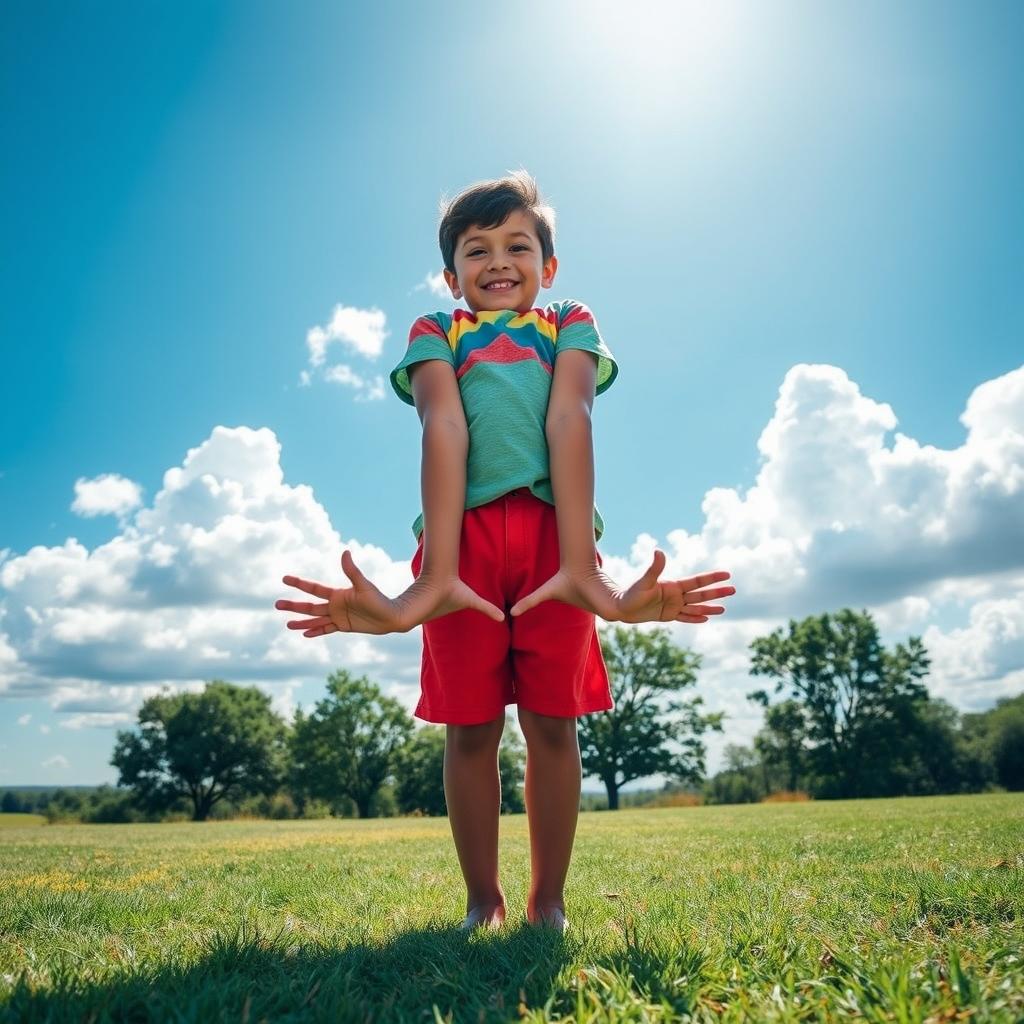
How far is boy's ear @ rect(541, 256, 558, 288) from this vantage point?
3.36m

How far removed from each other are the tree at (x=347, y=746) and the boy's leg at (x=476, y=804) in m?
52.4

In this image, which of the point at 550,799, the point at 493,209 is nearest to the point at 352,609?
the point at 550,799

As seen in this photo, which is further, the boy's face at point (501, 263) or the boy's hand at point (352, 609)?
the boy's face at point (501, 263)

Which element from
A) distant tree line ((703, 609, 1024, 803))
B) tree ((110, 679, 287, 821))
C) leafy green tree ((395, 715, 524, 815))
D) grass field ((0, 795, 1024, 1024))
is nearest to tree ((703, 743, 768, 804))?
distant tree line ((703, 609, 1024, 803))

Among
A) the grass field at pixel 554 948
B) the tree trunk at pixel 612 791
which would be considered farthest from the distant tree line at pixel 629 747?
the grass field at pixel 554 948

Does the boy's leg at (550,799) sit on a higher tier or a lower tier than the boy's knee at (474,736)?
lower

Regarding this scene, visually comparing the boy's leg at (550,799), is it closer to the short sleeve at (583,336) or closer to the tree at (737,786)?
the short sleeve at (583,336)

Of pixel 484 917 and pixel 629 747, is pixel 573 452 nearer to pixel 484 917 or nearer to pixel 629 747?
pixel 484 917

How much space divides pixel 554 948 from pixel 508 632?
1064 mm

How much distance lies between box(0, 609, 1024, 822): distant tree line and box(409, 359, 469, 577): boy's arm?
4272cm

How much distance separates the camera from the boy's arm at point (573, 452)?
263cm

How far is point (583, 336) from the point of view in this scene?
10.0ft

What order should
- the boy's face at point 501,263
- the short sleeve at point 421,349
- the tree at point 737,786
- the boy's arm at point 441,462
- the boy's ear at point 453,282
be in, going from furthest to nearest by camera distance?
the tree at point 737,786 < the boy's ear at point 453,282 < the boy's face at point 501,263 < the short sleeve at point 421,349 < the boy's arm at point 441,462

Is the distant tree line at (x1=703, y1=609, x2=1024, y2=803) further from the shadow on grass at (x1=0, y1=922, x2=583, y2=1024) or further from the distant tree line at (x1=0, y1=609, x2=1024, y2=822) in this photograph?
the shadow on grass at (x1=0, y1=922, x2=583, y2=1024)
